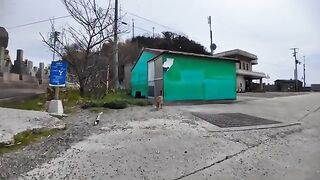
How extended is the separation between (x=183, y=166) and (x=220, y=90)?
1525 centimetres

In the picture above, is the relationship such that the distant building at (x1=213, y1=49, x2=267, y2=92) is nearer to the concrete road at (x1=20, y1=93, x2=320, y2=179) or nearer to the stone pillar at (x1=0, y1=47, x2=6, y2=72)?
the stone pillar at (x1=0, y1=47, x2=6, y2=72)

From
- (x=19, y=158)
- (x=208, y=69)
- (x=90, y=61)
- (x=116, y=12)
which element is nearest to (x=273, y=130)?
(x=19, y=158)

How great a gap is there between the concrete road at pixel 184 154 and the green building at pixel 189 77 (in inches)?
348

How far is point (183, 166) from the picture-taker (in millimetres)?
6219

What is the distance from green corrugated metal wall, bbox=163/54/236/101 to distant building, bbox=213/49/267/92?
1127 inches

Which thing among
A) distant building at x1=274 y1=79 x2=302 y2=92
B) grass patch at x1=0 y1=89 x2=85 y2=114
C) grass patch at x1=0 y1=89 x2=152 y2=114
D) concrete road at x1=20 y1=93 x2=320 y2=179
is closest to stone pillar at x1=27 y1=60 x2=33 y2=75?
grass patch at x1=0 y1=89 x2=85 y2=114

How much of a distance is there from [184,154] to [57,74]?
22.9 ft

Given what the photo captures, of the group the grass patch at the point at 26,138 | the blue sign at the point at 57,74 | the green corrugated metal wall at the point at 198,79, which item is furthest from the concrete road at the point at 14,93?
the grass patch at the point at 26,138

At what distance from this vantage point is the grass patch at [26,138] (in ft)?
22.2

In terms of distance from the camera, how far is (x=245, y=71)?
52344mm

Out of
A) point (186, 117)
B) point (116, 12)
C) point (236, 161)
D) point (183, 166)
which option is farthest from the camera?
point (116, 12)

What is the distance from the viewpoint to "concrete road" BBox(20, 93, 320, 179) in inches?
231

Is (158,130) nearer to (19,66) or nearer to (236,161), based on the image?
(236,161)

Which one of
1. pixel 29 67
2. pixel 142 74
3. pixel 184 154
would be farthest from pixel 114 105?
pixel 29 67
